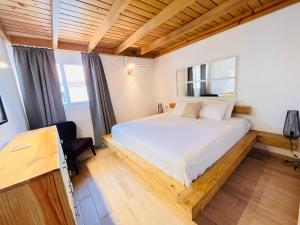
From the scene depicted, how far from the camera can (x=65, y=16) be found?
190 centimetres

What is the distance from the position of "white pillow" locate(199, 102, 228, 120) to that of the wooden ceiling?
4.70ft

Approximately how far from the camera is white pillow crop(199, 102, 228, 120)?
101 inches

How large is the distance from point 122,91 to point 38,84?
1.78 m

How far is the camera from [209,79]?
298 centimetres

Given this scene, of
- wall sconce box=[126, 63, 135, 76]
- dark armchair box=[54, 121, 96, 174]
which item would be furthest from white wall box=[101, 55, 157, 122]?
dark armchair box=[54, 121, 96, 174]

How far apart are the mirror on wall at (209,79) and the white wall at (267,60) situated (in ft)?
0.42

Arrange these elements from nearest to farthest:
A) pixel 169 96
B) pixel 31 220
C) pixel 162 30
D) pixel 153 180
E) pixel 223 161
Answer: pixel 31 220 → pixel 153 180 → pixel 223 161 → pixel 162 30 → pixel 169 96

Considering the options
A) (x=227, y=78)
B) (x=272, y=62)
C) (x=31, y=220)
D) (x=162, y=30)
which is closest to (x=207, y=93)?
(x=227, y=78)

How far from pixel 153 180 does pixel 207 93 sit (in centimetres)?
232

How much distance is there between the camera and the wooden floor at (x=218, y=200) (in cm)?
137

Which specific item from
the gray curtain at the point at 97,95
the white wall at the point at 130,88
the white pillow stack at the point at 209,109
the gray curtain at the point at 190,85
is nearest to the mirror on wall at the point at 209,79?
the gray curtain at the point at 190,85

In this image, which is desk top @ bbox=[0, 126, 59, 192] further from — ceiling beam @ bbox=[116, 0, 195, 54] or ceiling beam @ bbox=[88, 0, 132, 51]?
ceiling beam @ bbox=[116, 0, 195, 54]

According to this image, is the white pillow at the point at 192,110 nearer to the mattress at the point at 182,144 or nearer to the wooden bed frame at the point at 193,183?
the mattress at the point at 182,144

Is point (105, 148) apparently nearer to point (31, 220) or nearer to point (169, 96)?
point (169, 96)
